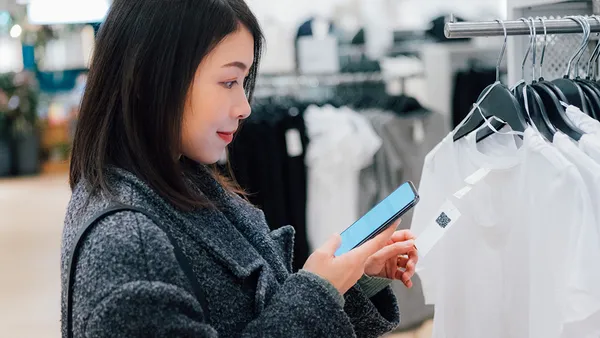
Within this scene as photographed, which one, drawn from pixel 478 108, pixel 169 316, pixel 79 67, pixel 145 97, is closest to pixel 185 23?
pixel 145 97

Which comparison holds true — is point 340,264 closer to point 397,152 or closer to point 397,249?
point 397,249

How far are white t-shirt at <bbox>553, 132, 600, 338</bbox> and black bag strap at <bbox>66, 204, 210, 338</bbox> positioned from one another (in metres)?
0.56

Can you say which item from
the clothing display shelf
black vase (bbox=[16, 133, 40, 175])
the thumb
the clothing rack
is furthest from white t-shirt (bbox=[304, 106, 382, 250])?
→ black vase (bbox=[16, 133, 40, 175])

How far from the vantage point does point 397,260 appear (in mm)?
1338

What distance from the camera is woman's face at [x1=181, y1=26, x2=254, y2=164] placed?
1.04 metres

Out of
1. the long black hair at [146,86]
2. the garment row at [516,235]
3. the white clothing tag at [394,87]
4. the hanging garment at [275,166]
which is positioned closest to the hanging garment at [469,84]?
the white clothing tag at [394,87]

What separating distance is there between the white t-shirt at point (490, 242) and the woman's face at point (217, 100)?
1.67 ft

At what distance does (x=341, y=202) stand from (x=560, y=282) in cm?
214

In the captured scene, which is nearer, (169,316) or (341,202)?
(169,316)

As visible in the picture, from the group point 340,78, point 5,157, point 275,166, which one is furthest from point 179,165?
point 5,157

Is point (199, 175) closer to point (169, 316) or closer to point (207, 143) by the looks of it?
point (207, 143)

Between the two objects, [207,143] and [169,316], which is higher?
[207,143]

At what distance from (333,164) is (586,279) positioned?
2.15 m

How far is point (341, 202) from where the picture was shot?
329cm
